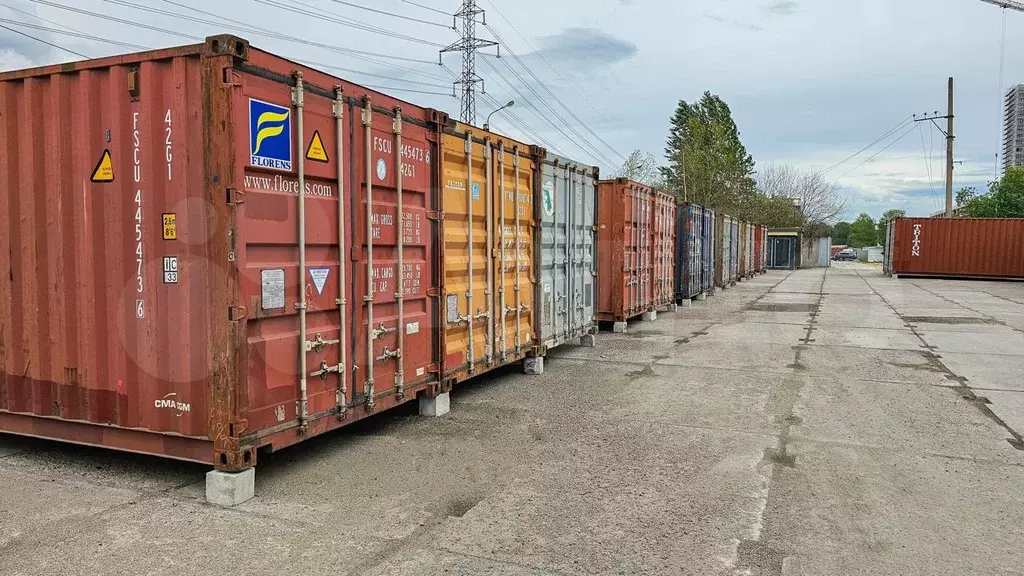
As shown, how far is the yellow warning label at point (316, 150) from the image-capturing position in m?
5.04

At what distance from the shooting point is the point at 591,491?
4840 millimetres

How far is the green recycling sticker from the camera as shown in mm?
9453

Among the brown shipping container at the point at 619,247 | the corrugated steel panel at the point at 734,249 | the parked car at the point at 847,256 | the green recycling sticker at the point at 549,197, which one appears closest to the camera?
the green recycling sticker at the point at 549,197

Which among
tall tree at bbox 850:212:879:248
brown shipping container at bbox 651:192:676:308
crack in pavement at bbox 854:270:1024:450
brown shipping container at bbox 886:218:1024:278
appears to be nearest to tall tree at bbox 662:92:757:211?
brown shipping container at bbox 886:218:1024:278

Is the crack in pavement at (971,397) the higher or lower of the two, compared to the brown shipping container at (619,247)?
lower

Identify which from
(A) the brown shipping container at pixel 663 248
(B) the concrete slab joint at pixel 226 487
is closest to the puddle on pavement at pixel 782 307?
(A) the brown shipping container at pixel 663 248

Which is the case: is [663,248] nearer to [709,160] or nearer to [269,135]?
[269,135]

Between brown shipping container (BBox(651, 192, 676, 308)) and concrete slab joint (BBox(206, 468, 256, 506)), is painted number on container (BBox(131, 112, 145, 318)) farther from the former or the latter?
brown shipping container (BBox(651, 192, 676, 308))

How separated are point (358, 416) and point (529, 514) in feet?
6.19

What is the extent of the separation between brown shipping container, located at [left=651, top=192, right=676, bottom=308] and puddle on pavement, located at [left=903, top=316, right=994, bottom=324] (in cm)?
543

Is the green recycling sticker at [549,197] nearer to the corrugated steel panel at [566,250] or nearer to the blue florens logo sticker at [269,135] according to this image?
the corrugated steel panel at [566,250]

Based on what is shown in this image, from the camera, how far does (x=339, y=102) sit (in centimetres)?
531

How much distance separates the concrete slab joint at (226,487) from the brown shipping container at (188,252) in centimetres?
11

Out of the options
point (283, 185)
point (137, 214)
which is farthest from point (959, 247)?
point (137, 214)
